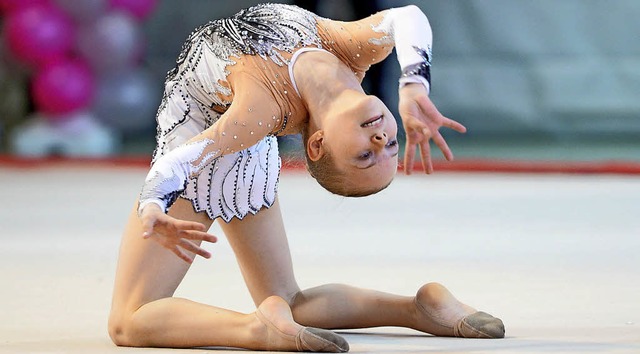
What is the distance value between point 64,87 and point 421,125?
4.28 m

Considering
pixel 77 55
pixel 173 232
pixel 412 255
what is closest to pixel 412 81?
pixel 173 232

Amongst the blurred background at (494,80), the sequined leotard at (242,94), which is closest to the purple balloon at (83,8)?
the blurred background at (494,80)

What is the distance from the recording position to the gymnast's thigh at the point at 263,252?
2197 mm

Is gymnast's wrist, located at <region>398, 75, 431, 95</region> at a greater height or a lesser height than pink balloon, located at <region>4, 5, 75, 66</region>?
lesser

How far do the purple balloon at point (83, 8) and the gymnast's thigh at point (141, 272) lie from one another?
3.87 metres

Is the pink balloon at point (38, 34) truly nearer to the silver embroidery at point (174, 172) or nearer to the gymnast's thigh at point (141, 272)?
the gymnast's thigh at point (141, 272)

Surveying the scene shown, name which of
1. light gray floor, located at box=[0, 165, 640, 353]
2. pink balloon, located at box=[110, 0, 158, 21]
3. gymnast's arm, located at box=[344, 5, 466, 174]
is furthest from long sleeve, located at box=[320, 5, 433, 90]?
pink balloon, located at box=[110, 0, 158, 21]

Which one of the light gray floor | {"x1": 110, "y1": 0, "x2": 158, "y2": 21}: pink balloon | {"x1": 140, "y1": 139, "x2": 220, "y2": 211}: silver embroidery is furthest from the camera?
{"x1": 110, "y1": 0, "x2": 158, "y2": 21}: pink balloon

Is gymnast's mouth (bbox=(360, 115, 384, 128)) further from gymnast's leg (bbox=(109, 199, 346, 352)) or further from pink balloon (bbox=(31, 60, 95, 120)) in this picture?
pink balloon (bbox=(31, 60, 95, 120))

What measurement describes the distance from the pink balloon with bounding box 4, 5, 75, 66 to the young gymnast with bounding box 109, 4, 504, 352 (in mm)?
3678

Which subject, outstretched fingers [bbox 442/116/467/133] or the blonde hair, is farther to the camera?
the blonde hair

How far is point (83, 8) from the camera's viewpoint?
579cm

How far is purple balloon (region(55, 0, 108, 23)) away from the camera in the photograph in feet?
18.9

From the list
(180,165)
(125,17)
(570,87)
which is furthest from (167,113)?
(570,87)
